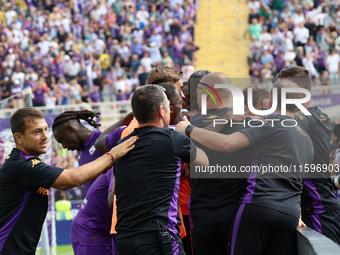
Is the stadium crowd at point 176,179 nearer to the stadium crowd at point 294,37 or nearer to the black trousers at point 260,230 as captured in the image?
the black trousers at point 260,230

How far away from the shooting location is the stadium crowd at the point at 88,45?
61.9 feet

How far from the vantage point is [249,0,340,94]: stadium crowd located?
61.0 ft

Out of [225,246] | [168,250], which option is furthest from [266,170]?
[168,250]

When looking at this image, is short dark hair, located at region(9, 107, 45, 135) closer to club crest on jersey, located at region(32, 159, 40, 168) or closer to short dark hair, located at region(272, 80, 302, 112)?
club crest on jersey, located at region(32, 159, 40, 168)

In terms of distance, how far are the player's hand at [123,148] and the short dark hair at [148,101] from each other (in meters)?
0.19

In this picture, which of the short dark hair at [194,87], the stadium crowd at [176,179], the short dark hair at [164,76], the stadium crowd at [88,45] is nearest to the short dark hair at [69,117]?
the stadium crowd at [176,179]

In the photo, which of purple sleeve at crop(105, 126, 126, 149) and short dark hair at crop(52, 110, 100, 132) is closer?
purple sleeve at crop(105, 126, 126, 149)

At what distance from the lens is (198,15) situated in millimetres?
24031

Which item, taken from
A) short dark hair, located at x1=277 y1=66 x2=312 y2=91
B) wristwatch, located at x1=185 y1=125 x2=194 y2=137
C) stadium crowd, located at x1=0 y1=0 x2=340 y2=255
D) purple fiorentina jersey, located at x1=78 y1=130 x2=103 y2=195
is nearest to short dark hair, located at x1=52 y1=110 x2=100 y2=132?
stadium crowd, located at x1=0 y1=0 x2=340 y2=255

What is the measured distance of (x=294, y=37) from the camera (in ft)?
64.8

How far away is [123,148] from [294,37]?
17.1 metres

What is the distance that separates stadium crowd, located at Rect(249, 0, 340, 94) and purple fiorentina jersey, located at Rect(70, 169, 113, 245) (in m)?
13.1

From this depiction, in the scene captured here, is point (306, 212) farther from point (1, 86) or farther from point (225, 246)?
point (1, 86)

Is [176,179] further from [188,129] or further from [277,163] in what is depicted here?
[277,163]
